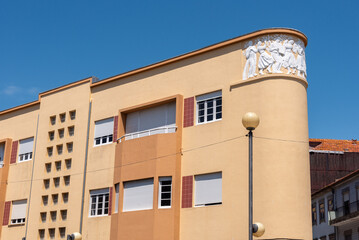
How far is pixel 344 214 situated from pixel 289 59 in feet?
63.4

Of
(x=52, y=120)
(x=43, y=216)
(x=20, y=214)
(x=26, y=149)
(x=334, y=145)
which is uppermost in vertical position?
(x=334, y=145)

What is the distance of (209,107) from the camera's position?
84.5 feet

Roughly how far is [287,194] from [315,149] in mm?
29046

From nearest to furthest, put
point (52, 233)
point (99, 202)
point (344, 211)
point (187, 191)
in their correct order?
point (187, 191) → point (99, 202) → point (52, 233) → point (344, 211)

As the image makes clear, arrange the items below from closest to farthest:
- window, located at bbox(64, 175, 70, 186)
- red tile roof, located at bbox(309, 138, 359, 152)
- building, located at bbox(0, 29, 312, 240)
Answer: building, located at bbox(0, 29, 312, 240), window, located at bbox(64, 175, 70, 186), red tile roof, located at bbox(309, 138, 359, 152)

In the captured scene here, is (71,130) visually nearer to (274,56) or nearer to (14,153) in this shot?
(14,153)

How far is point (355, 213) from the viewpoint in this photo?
124 ft

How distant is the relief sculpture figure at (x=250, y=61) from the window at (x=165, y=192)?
5844 millimetres

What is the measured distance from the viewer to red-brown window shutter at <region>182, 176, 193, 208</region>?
2492 centimetres

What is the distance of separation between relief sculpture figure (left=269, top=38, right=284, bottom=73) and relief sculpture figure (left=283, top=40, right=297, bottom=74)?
0.23 m

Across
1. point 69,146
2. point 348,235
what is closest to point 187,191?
point 69,146

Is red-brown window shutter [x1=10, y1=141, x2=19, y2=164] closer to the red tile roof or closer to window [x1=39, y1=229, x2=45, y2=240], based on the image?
window [x1=39, y1=229, x2=45, y2=240]

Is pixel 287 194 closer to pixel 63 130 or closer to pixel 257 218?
pixel 257 218

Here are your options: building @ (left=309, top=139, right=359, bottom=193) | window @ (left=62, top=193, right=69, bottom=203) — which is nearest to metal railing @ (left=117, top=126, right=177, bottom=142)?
window @ (left=62, top=193, right=69, bottom=203)
